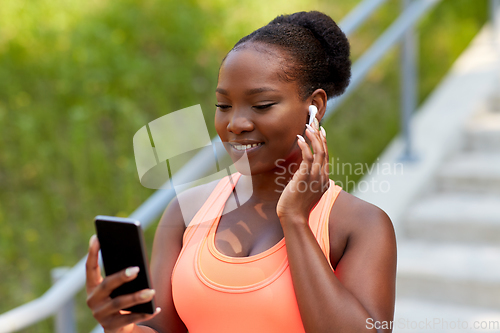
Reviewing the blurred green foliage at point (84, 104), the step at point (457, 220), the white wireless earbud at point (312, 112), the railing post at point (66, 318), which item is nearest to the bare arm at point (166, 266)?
the white wireless earbud at point (312, 112)

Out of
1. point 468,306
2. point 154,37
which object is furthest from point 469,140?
point 154,37

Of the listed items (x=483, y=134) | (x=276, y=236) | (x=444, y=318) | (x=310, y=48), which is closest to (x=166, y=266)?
(x=276, y=236)

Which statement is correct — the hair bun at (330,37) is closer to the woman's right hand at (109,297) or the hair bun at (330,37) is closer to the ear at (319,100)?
the ear at (319,100)

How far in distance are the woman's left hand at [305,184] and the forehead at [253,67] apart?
0.14 m

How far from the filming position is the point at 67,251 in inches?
126

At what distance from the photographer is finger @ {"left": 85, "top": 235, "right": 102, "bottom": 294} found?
906mm

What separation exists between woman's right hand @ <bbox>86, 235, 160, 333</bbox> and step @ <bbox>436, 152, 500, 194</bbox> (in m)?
2.49

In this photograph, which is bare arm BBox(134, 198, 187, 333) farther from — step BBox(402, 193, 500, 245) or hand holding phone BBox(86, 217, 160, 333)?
step BBox(402, 193, 500, 245)

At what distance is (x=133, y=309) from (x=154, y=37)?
2921mm

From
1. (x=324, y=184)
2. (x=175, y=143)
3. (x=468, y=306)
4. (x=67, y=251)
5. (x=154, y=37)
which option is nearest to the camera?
(x=324, y=184)

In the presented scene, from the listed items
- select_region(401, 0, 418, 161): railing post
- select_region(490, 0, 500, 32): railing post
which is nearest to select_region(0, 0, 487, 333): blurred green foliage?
select_region(401, 0, 418, 161): railing post

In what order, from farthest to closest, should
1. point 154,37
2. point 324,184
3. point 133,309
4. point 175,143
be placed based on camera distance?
point 154,37
point 175,143
point 324,184
point 133,309

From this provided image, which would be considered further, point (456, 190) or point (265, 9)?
point (265, 9)

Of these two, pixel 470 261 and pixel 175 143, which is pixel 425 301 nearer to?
pixel 470 261
